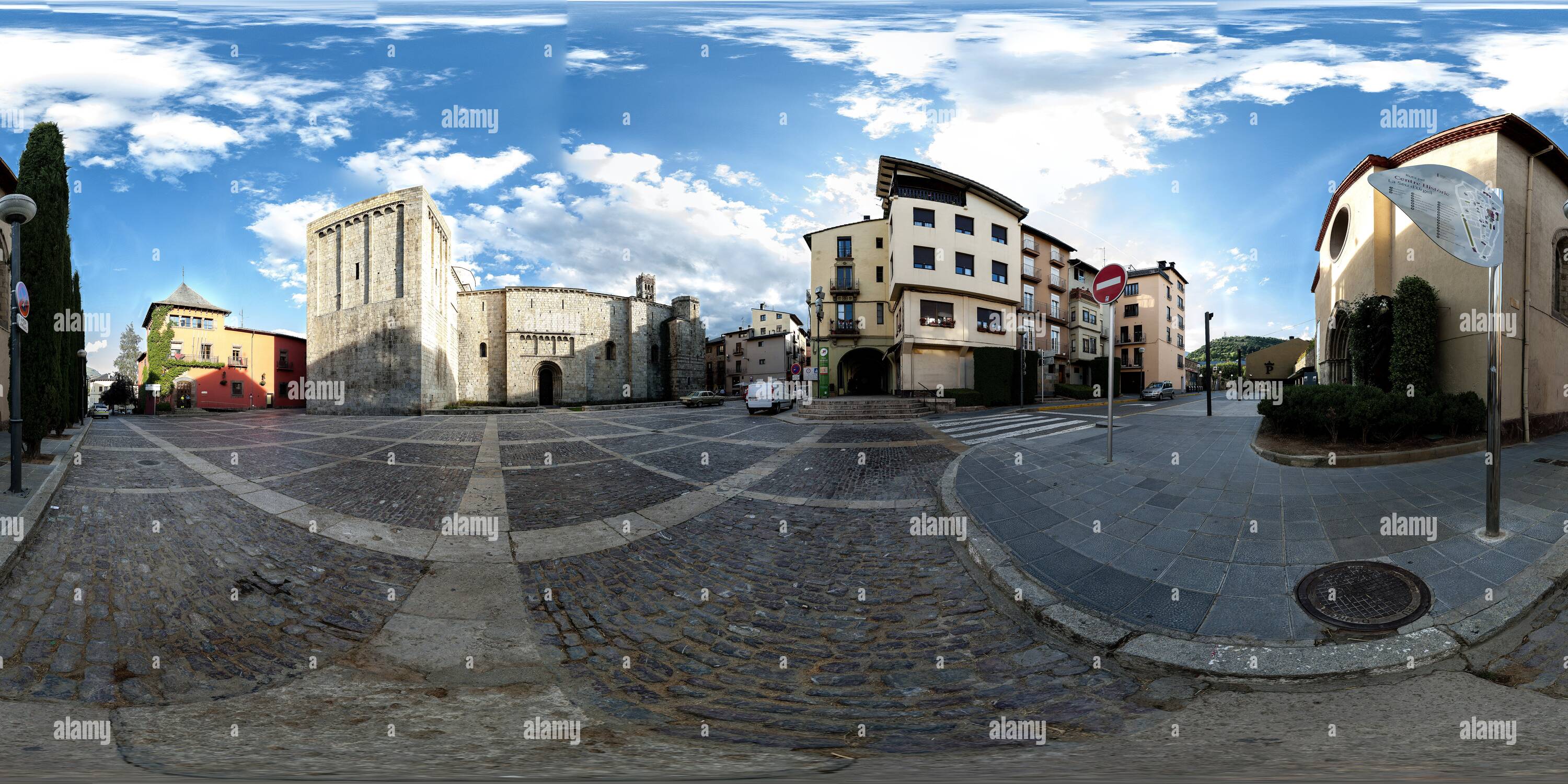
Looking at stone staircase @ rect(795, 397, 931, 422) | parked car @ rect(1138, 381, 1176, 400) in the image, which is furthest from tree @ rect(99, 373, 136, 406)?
parked car @ rect(1138, 381, 1176, 400)

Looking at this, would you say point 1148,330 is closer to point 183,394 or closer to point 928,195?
point 928,195

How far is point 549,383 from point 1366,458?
151 feet

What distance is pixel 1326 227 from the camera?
1559 centimetres

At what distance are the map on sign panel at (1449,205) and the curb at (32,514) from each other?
41.2 feet

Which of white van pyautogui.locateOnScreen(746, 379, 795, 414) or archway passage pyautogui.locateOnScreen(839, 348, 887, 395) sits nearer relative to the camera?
white van pyautogui.locateOnScreen(746, 379, 795, 414)

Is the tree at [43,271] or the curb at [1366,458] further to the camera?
the tree at [43,271]

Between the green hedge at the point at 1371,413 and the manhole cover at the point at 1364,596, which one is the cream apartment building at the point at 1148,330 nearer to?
the green hedge at the point at 1371,413

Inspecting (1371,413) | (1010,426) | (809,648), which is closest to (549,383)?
(1010,426)

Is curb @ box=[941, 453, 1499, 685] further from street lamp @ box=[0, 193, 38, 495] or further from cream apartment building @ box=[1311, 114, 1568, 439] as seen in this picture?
street lamp @ box=[0, 193, 38, 495]

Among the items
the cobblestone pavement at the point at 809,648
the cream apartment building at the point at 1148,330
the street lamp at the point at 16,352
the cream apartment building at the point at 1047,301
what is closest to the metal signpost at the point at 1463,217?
the cobblestone pavement at the point at 809,648

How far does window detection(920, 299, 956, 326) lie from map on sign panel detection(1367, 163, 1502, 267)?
21301mm

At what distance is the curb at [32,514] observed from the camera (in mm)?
4613

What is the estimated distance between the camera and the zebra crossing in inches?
471

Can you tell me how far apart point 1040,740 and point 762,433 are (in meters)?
11.7
